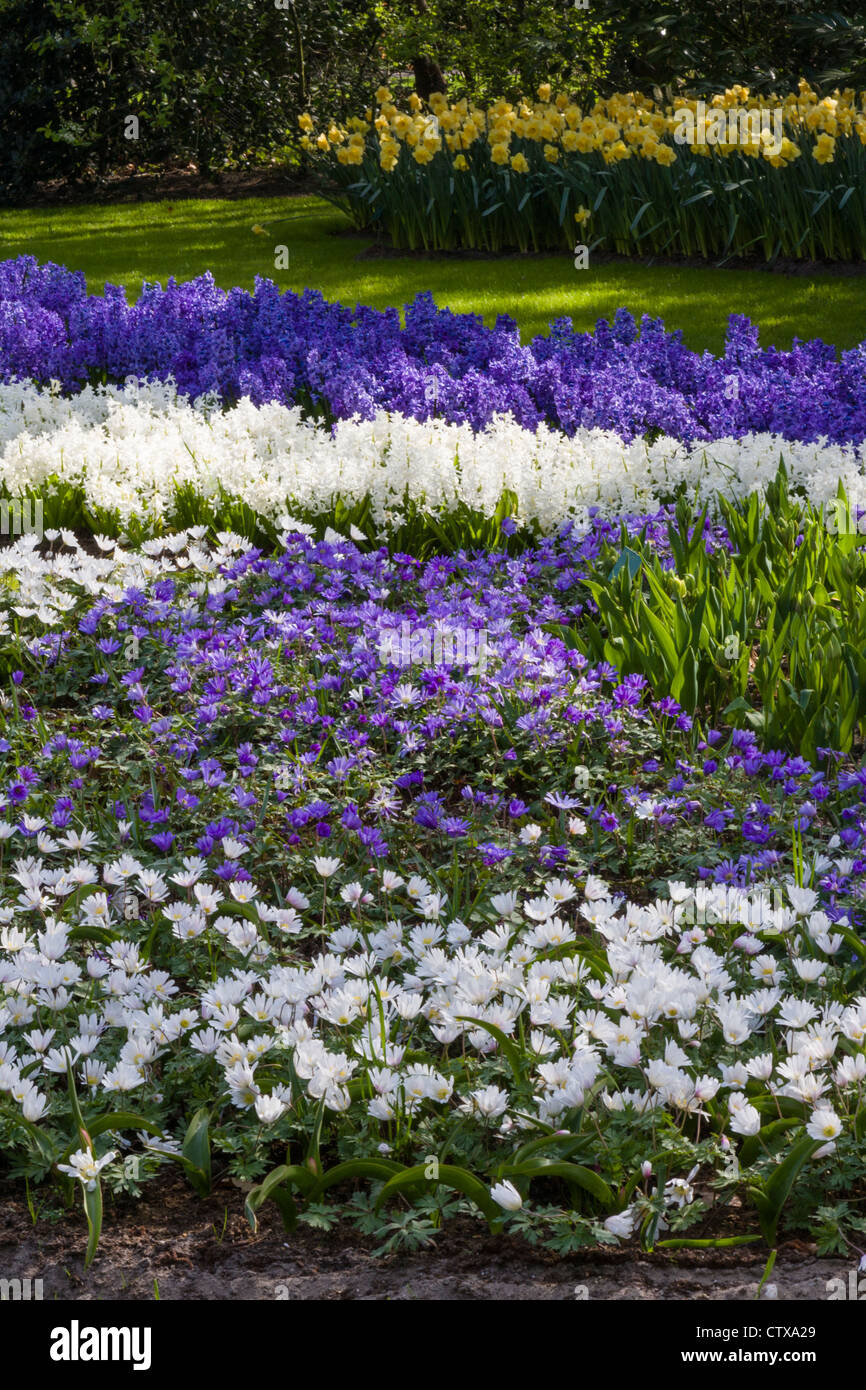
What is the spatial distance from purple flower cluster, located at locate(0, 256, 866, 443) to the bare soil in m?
4.01

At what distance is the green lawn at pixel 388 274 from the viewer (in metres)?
8.70

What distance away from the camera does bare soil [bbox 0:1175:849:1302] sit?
2.08 metres

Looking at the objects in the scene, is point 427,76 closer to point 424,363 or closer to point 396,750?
point 424,363

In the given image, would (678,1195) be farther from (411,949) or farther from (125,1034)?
(125,1034)

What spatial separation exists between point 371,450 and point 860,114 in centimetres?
628

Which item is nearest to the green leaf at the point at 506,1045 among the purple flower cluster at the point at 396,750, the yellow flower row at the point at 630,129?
the purple flower cluster at the point at 396,750

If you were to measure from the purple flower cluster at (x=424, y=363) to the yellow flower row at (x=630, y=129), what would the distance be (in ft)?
10.9

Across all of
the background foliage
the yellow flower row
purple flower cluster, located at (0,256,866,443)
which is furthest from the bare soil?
the background foliage

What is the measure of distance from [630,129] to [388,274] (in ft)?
6.87

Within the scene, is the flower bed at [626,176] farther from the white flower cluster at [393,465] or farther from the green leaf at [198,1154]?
the green leaf at [198,1154]

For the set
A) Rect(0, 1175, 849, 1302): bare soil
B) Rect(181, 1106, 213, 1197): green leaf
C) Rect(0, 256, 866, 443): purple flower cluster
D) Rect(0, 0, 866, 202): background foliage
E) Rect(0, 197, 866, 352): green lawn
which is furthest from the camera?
Rect(0, 0, 866, 202): background foliage

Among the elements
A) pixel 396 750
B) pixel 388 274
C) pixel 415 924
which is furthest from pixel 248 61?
pixel 415 924

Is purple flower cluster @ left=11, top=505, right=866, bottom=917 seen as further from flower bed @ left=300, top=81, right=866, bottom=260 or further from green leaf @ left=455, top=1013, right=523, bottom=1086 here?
flower bed @ left=300, top=81, right=866, bottom=260

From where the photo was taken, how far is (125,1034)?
105 inches
